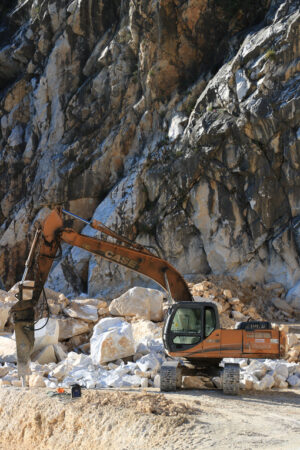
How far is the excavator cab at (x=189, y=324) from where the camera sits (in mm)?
8961

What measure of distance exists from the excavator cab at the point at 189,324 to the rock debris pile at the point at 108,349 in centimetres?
102

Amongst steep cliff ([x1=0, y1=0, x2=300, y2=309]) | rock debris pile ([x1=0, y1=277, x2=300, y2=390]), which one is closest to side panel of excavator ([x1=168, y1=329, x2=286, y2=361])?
rock debris pile ([x1=0, y1=277, x2=300, y2=390])

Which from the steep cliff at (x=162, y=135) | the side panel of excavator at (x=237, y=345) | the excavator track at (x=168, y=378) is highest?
the steep cliff at (x=162, y=135)

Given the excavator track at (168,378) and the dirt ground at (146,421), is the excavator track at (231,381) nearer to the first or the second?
the dirt ground at (146,421)

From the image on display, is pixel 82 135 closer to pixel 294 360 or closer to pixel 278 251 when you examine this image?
pixel 278 251

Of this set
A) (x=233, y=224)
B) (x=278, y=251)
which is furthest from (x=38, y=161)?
(x=278, y=251)

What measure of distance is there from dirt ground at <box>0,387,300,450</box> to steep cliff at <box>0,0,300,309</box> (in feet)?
36.6

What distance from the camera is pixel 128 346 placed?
10.6m

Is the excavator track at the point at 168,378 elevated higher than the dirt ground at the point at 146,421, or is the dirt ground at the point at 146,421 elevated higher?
the excavator track at the point at 168,378

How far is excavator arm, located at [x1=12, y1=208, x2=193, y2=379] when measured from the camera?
8883 mm

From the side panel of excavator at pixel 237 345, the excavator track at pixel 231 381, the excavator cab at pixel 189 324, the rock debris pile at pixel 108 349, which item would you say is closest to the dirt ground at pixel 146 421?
the excavator track at pixel 231 381

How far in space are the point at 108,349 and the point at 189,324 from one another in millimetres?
2195

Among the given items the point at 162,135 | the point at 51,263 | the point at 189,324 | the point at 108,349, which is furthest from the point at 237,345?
the point at 162,135

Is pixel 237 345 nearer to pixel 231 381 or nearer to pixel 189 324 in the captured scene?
pixel 231 381
